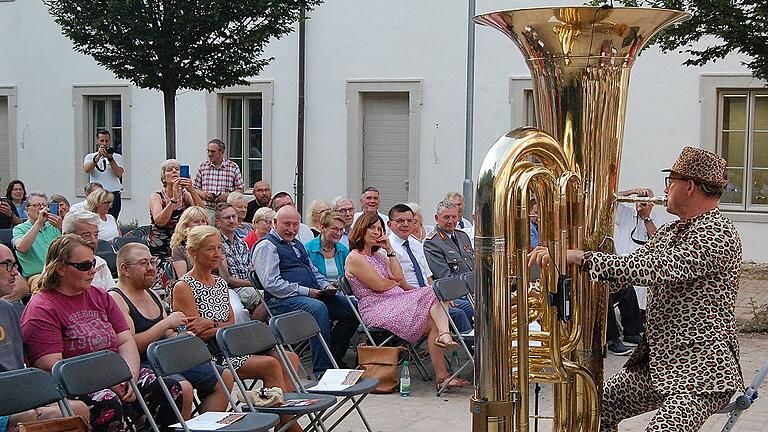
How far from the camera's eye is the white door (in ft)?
57.6

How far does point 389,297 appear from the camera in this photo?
8.21 meters

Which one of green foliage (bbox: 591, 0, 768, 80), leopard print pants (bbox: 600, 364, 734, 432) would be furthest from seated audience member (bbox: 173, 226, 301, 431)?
green foliage (bbox: 591, 0, 768, 80)

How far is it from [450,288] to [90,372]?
3.53 meters

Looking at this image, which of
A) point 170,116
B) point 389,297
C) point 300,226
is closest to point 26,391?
point 389,297

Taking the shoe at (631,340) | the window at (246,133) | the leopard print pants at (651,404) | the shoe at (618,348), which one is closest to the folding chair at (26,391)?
the leopard print pants at (651,404)

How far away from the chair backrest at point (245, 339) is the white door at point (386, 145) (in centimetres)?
1128

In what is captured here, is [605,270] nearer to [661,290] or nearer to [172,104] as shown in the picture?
[661,290]

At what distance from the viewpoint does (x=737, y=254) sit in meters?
4.34

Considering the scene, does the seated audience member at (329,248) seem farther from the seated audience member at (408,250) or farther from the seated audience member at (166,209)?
the seated audience member at (166,209)

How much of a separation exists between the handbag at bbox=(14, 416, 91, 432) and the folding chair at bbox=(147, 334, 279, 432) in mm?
601

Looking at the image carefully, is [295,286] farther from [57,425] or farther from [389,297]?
[57,425]

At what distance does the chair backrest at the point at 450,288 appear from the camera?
26.2ft

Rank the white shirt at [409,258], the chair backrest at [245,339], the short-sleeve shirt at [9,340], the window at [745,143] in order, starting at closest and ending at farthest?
the short-sleeve shirt at [9,340] < the chair backrest at [245,339] < the white shirt at [409,258] < the window at [745,143]

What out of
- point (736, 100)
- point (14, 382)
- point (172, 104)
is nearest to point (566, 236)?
point (14, 382)
